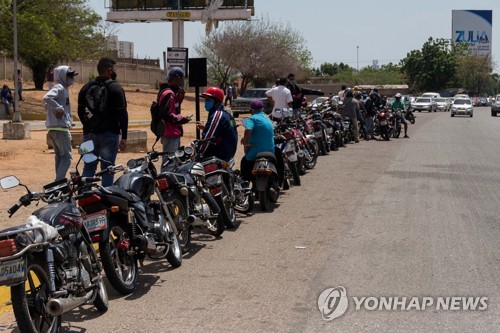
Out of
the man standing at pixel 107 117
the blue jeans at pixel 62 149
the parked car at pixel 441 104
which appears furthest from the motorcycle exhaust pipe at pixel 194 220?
the parked car at pixel 441 104

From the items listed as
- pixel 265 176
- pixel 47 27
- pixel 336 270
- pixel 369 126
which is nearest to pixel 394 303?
pixel 336 270

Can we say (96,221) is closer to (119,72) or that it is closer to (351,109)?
(351,109)

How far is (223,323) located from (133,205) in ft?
5.09

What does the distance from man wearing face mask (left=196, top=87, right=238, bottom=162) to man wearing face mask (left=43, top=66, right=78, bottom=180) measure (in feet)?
5.97

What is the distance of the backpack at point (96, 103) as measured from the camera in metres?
9.95

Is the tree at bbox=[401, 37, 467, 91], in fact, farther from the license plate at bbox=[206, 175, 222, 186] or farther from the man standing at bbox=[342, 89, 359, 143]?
the license plate at bbox=[206, 175, 222, 186]

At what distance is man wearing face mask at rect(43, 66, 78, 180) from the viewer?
10398mm

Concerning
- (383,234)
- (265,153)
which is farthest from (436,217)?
(265,153)

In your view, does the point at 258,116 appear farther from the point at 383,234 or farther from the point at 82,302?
the point at 82,302

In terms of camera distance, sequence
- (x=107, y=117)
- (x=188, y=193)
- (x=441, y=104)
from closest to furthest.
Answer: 1. (x=188, y=193)
2. (x=107, y=117)
3. (x=441, y=104)

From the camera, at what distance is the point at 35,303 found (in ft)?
17.9

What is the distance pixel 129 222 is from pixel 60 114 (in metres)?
3.89

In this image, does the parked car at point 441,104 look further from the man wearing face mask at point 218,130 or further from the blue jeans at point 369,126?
the man wearing face mask at point 218,130

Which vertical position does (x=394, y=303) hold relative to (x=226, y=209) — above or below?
below
